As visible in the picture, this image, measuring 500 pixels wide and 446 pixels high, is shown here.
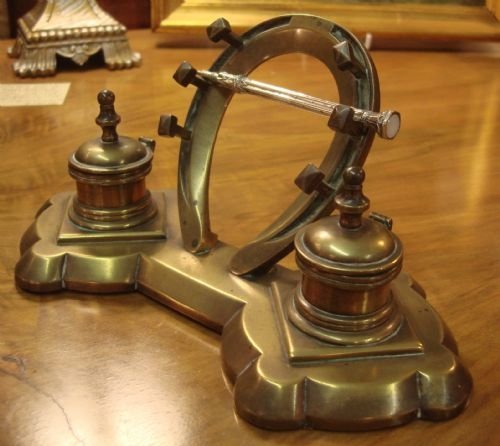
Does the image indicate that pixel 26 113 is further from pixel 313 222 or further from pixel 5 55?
pixel 313 222

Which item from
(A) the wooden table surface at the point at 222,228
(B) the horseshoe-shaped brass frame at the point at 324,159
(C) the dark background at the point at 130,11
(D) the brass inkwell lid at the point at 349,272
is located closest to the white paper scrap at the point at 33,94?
(A) the wooden table surface at the point at 222,228

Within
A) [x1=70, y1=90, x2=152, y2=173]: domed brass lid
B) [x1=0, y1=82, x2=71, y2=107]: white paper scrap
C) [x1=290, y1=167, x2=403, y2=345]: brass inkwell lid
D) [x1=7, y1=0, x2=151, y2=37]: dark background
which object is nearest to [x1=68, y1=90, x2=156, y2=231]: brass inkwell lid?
[x1=70, y1=90, x2=152, y2=173]: domed brass lid

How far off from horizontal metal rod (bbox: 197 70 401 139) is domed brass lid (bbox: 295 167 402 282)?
4 centimetres

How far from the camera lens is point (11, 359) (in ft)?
2.11

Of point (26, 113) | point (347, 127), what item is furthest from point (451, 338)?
→ point (26, 113)

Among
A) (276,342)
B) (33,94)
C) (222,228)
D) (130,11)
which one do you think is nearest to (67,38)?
(33,94)

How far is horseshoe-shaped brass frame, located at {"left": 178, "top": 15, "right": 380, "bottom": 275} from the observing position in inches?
24.3

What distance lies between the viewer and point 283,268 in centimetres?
72

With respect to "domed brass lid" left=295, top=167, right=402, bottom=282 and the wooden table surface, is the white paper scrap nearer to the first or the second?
the wooden table surface

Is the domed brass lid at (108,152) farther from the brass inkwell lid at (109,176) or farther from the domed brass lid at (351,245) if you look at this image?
the domed brass lid at (351,245)

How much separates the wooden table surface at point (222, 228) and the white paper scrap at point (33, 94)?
0.08ft

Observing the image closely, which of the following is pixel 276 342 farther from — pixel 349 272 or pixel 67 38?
pixel 67 38

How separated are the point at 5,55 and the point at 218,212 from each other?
90 cm

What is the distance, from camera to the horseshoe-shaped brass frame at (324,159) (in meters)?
0.62
